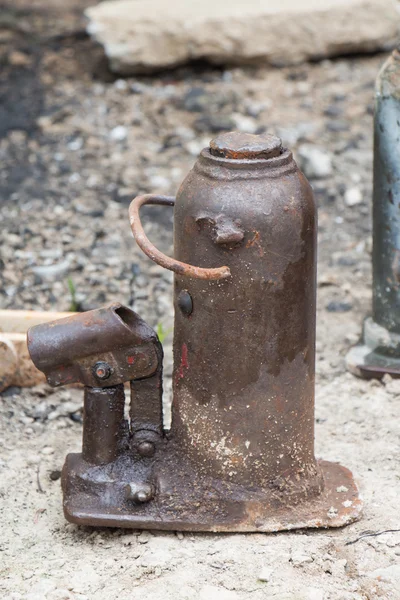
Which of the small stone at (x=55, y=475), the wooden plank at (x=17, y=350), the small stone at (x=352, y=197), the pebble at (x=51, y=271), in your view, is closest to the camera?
the small stone at (x=55, y=475)

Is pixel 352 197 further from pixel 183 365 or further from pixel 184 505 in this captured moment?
pixel 184 505

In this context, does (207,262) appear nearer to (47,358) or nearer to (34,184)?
(47,358)

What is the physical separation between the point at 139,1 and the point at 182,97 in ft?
2.90

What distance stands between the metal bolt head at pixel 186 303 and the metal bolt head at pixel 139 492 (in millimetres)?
522

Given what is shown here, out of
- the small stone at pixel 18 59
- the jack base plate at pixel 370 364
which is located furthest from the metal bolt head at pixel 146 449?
the small stone at pixel 18 59

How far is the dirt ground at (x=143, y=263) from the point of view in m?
2.54

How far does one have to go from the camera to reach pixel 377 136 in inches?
137

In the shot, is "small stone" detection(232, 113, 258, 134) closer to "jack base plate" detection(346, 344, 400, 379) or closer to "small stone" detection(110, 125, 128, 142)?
"small stone" detection(110, 125, 128, 142)

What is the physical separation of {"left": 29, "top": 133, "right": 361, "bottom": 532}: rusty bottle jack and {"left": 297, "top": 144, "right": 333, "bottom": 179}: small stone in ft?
8.68

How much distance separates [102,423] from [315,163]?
296cm

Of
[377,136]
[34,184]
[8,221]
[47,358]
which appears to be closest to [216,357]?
[47,358]

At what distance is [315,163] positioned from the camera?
5.25 metres

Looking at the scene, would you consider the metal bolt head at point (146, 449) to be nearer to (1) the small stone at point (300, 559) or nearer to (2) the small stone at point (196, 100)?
(1) the small stone at point (300, 559)

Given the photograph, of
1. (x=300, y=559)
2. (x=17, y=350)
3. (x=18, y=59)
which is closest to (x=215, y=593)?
(x=300, y=559)
